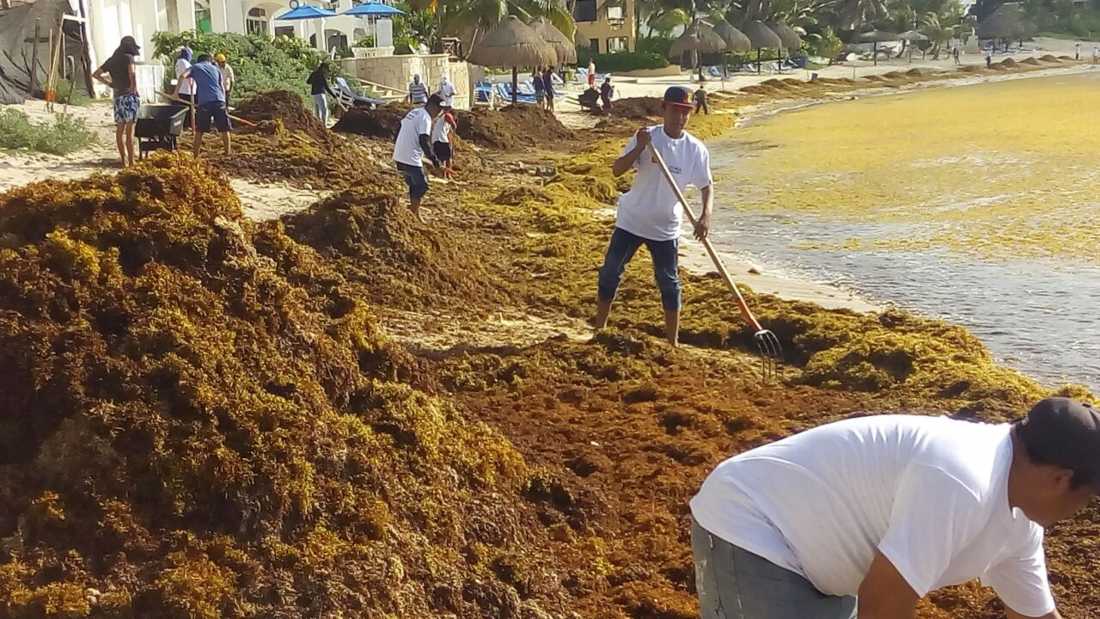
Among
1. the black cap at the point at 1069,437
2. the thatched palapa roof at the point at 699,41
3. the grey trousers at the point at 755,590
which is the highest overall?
the thatched palapa roof at the point at 699,41

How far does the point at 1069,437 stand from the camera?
1936 millimetres

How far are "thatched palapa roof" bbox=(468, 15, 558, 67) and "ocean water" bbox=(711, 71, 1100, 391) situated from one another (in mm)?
5790

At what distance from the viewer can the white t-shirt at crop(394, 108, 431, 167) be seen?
10.5 meters

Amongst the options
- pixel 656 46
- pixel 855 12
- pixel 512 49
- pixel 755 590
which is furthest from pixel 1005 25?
pixel 755 590

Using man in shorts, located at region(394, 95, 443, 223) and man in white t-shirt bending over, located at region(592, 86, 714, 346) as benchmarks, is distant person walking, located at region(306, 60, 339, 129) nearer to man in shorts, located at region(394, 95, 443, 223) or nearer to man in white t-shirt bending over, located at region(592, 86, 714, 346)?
man in shorts, located at region(394, 95, 443, 223)

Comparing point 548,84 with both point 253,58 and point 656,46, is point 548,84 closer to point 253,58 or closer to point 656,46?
point 253,58

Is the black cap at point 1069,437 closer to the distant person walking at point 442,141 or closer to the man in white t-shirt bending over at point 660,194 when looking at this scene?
the man in white t-shirt bending over at point 660,194

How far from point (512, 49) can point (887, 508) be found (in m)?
27.9

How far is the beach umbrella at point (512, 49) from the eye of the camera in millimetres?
28891

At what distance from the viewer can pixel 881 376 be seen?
6426mm

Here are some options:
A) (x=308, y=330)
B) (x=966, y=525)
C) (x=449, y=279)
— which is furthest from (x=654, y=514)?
(x=449, y=279)

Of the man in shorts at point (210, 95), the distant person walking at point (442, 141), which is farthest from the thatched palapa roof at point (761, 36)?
the man in shorts at point (210, 95)

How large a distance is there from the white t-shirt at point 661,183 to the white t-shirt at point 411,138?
443 centimetres

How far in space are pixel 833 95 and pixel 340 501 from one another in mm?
49876
